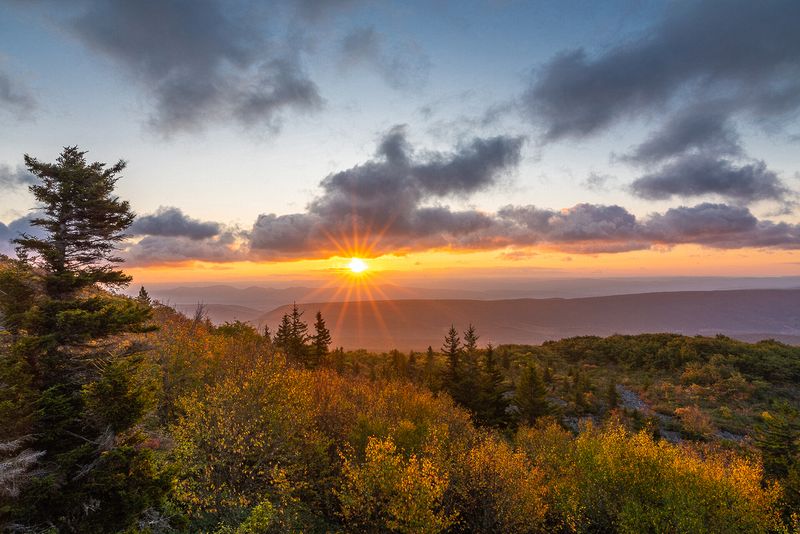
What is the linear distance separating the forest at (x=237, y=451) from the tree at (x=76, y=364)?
91mm

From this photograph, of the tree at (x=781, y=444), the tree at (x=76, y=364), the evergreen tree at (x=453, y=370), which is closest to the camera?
the tree at (x=76, y=364)

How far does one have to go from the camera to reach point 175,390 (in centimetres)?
4025

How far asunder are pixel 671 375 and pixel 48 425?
381ft

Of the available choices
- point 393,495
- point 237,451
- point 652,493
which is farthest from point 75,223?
point 652,493

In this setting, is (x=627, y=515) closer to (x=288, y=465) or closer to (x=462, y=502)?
(x=462, y=502)

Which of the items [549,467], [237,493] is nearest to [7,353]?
[237,493]

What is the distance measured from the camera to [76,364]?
23.8m

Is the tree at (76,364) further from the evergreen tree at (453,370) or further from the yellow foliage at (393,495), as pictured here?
the evergreen tree at (453,370)

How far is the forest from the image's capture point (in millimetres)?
21922

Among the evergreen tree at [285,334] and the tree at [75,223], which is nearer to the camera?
the tree at [75,223]

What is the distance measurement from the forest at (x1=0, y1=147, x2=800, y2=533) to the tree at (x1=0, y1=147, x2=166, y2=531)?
91 millimetres

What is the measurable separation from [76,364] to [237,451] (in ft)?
41.6

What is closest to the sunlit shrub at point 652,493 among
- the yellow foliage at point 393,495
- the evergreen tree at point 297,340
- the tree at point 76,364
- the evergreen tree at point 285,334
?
the yellow foliage at point 393,495

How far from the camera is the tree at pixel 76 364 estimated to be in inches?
838
